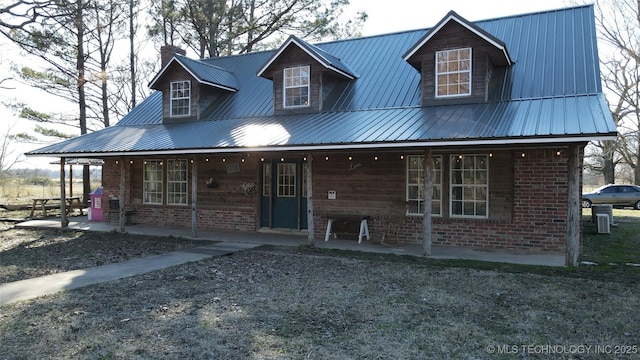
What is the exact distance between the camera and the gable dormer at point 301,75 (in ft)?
42.7

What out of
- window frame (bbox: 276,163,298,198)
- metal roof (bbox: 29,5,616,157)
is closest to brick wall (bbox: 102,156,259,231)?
window frame (bbox: 276,163,298,198)

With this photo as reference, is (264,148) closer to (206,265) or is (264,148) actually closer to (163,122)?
(206,265)

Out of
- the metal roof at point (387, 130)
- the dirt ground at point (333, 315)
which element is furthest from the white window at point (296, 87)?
the dirt ground at point (333, 315)

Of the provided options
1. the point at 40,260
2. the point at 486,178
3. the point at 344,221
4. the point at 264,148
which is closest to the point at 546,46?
the point at 486,178

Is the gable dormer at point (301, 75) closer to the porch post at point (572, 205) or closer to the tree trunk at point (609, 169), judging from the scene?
the porch post at point (572, 205)

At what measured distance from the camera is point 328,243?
11.3m

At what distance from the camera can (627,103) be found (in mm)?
31562

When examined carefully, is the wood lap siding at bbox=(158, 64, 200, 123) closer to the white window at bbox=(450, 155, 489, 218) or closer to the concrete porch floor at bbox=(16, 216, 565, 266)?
the concrete porch floor at bbox=(16, 216, 565, 266)

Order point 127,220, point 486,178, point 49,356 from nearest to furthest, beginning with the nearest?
point 49,356, point 486,178, point 127,220

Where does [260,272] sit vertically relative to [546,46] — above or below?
below

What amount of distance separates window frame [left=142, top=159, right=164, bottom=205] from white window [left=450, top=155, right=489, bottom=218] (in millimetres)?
9528

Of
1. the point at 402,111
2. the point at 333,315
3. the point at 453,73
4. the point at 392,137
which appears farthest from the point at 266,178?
the point at 333,315

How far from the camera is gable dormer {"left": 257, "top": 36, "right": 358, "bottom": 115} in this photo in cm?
1301

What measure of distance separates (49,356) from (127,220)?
1152cm
